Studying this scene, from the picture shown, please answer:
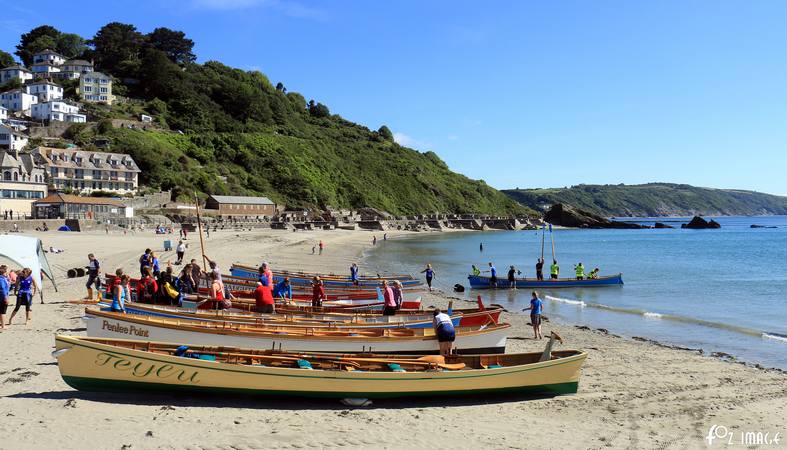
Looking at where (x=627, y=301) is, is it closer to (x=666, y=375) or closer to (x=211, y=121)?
(x=666, y=375)

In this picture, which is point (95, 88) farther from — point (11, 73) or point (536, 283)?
point (536, 283)

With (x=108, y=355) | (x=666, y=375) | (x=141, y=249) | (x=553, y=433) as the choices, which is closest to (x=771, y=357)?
(x=666, y=375)

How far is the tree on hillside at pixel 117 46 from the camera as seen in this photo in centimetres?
12562

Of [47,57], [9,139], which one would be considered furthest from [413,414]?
[47,57]

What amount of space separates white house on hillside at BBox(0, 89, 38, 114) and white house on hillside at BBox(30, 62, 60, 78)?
18.6 m

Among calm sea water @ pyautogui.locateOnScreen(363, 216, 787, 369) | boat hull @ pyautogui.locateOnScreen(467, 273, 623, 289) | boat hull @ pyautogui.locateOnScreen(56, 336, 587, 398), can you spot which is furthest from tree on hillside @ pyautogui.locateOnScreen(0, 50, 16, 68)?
boat hull @ pyautogui.locateOnScreen(56, 336, 587, 398)

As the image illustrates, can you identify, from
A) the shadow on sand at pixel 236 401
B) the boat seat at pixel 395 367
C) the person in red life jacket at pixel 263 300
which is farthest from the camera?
the person in red life jacket at pixel 263 300

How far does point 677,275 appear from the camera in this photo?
40.4 m

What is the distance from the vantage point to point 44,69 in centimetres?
11456

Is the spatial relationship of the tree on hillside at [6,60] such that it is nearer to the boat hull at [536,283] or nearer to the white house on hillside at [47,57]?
the white house on hillside at [47,57]

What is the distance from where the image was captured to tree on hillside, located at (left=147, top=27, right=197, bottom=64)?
138625 millimetres

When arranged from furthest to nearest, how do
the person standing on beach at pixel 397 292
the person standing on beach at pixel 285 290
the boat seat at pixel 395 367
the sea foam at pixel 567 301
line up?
the sea foam at pixel 567 301 → the person standing on beach at pixel 285 290 → the person standing on beach at pixel 397 292 → the boat seat at pixel 395 367

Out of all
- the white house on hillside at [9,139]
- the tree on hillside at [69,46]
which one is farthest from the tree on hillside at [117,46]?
the white house on hillside at [9,139]

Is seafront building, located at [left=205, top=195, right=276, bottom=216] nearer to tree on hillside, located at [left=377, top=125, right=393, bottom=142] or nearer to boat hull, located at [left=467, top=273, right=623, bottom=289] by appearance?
boat hull, located at [left=467, top=273, right=623, bottom=289]
